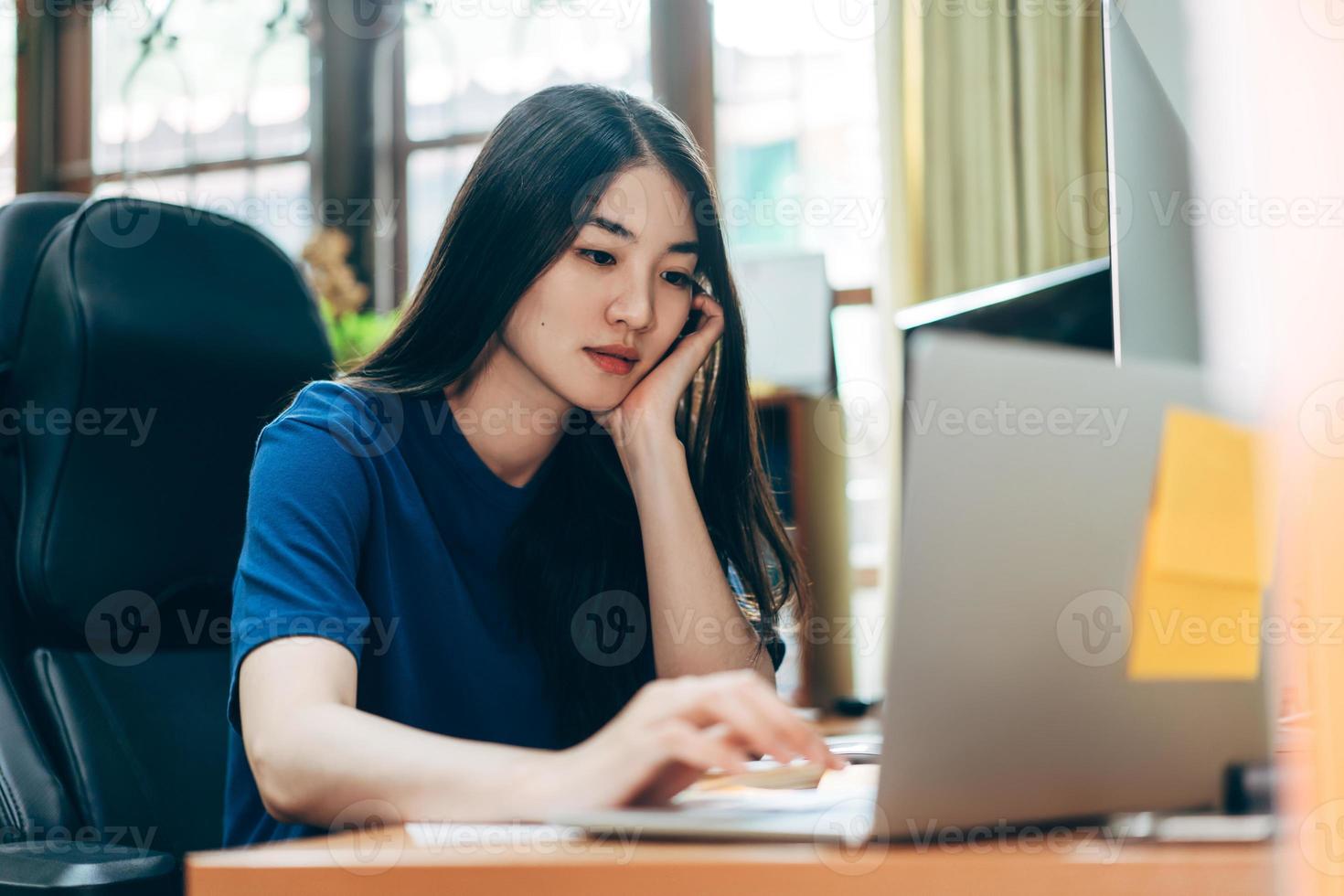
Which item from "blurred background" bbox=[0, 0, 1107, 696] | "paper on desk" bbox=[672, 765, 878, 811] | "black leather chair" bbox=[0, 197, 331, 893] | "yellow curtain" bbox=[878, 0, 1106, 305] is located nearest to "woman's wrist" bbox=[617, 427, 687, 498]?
"black leather chair" bbox=[0, 197, 331, 893]

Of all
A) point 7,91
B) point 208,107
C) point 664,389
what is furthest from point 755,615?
point 7,91

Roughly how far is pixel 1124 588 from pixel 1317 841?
16 cm

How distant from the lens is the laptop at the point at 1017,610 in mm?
466

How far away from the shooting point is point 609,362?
1.17 metres

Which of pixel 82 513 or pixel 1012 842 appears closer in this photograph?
pixel 1012 842

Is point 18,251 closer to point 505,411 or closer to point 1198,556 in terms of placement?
point 505,411

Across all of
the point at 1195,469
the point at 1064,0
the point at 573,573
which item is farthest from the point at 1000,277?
the point at 1195,469

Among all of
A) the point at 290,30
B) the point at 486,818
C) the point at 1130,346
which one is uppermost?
the point at 290,30

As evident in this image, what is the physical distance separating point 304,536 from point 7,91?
3848 mm

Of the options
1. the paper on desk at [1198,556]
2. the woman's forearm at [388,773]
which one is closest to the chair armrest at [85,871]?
the woman's forearm at [388,773]

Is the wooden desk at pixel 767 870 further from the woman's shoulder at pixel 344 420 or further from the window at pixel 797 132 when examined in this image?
the window at pixel 797 132

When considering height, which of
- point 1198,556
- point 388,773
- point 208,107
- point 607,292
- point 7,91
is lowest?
point 388,773

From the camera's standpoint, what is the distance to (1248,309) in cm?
37

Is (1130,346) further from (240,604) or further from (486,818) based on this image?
(240,604)
